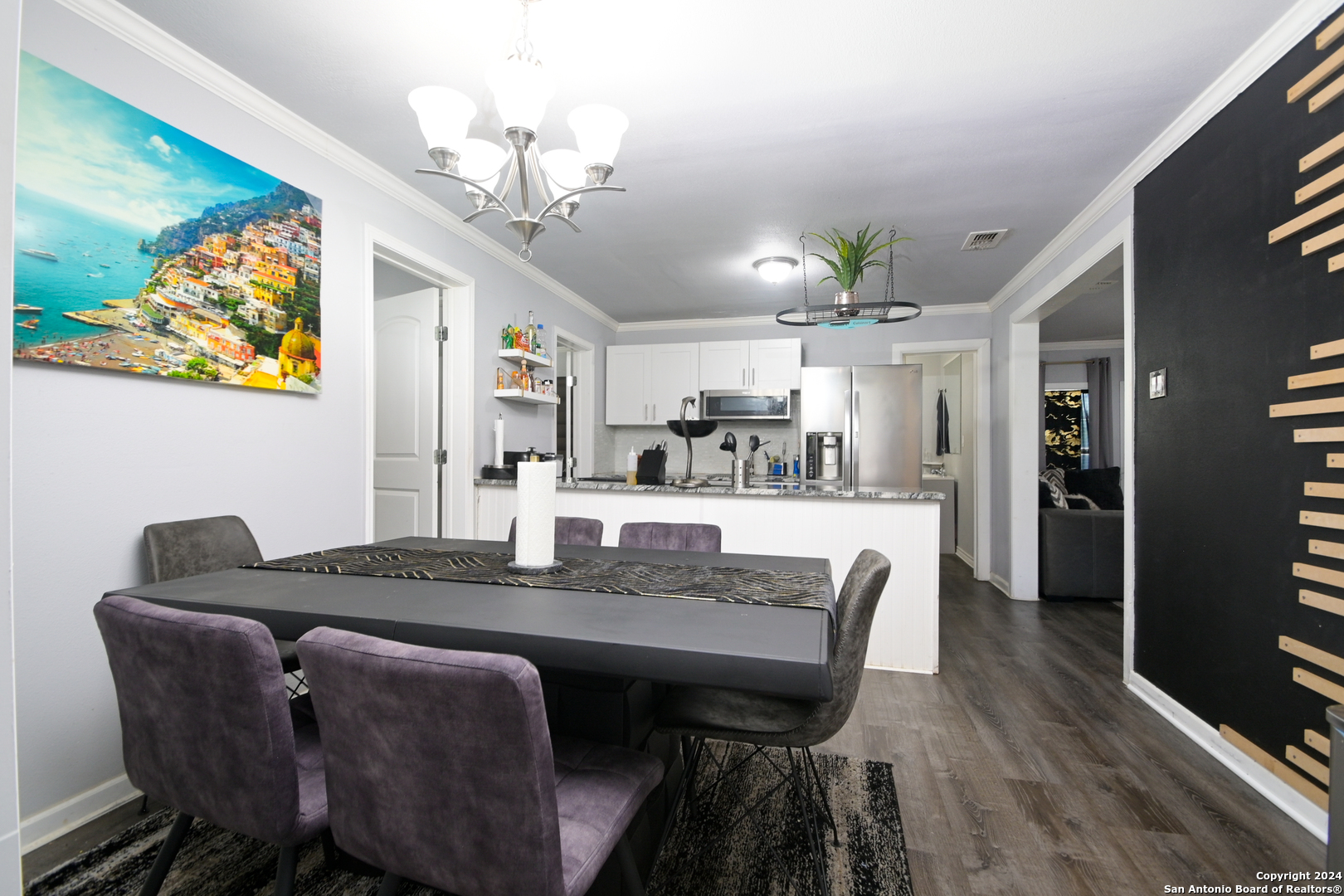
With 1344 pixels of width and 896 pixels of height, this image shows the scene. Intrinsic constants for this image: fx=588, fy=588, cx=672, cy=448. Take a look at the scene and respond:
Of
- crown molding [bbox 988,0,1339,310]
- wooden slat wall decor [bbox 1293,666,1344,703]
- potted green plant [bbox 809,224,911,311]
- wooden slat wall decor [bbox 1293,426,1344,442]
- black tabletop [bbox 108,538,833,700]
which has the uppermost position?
crown molding [bbox 988,0,1339,310]

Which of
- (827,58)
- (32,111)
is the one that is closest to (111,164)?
(32,111)

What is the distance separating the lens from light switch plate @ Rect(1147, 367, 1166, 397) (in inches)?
97.0

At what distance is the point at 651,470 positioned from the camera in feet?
13.0

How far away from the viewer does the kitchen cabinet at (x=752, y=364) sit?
17.4 ft

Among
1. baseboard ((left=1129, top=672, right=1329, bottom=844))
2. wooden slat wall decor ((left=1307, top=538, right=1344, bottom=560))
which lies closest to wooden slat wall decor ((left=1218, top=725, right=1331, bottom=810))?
baseboard ((left=1129, top=672, right=1329, bottom=844))

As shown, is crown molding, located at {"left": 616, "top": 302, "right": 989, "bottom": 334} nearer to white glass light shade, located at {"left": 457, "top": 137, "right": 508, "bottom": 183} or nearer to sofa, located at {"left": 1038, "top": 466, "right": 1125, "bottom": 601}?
sofa, located at {"left": 1038, "top": 466, "right": 1125, "bottom": 601}

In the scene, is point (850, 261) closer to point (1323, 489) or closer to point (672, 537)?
point (672, 537)

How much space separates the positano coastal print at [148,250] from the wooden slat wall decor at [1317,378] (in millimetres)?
3267

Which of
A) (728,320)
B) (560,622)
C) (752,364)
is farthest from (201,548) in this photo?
(728,320)

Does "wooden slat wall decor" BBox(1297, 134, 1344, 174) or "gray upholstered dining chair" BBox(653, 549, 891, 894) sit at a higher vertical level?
"wooden slat wall decor" BBox(1297, 134, 1344, 174)

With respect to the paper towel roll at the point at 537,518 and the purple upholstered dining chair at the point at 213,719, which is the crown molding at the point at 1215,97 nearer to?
the paper towel roll at the point at 537,518

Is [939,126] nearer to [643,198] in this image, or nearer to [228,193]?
[643,198]

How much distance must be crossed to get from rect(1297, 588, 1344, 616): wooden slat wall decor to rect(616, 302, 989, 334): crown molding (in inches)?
154

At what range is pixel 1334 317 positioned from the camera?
1626mm
